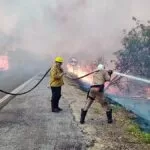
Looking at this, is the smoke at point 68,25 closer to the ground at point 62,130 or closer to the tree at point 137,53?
the tree at point 137,53

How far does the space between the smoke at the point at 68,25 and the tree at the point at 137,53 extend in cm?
734

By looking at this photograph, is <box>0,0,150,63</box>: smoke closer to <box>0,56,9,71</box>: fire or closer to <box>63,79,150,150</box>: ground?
<box>0,56,9,71</box>: fire

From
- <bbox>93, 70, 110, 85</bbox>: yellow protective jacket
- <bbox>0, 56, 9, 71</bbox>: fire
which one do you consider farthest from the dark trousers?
<bbox>0, 56, 9, 71</bbox>: fire

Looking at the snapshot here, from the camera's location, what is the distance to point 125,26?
40.2 meters

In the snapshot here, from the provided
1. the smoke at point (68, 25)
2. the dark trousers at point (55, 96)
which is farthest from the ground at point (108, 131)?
the smoke at point (68, 25)

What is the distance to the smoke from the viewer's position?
42188 mm

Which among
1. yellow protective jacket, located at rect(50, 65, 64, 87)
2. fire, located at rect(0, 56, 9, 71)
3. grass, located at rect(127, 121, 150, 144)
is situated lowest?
fire, located at rect(0, 56, 9, 71)

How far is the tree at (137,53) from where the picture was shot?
87.5 ft

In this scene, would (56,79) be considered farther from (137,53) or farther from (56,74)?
(137,53)

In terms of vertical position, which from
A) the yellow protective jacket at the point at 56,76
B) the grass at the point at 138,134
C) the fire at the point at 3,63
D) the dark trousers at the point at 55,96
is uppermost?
the yellow protective jacket at the point at 56,76

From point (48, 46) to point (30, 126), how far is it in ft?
176

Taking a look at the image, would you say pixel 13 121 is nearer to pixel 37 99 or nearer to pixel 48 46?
pixel 37 99

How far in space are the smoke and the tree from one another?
734 centimetres

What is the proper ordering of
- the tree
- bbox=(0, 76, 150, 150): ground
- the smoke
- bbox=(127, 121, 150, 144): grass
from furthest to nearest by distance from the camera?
1. the smoke
2. the tree
3. bbox=(127, 121, 150, 144): grass
4. bbox=(0, 76, 150, 150): ground
